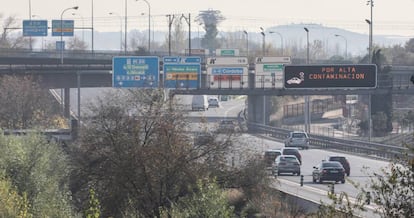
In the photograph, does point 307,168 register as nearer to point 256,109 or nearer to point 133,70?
point 133,70

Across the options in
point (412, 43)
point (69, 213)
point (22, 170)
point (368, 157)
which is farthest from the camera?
point (412, 43)

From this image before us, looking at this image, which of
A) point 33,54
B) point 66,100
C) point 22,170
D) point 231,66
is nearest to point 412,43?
point 33,54

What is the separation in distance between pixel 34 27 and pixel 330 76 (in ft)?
208

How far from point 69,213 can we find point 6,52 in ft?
277

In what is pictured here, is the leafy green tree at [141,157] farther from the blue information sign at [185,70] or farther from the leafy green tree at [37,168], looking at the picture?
the blue information sign at [185,70]

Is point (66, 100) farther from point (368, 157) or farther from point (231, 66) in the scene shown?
point (368, 157)

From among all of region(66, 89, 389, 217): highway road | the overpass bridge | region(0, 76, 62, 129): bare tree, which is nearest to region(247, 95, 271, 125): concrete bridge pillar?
the overpass bridge

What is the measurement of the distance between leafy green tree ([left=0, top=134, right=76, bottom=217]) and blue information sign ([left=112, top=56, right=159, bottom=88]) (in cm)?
2085

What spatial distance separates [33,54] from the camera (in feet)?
395

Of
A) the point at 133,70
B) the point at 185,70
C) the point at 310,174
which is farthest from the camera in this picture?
the point at 185,70

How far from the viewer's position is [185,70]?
3078 inches

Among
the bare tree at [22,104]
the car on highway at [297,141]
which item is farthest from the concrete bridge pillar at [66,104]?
the car on highway at [297,141]

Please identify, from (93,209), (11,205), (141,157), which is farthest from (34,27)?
(93,209)

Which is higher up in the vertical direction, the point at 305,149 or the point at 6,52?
the point at 6,52
